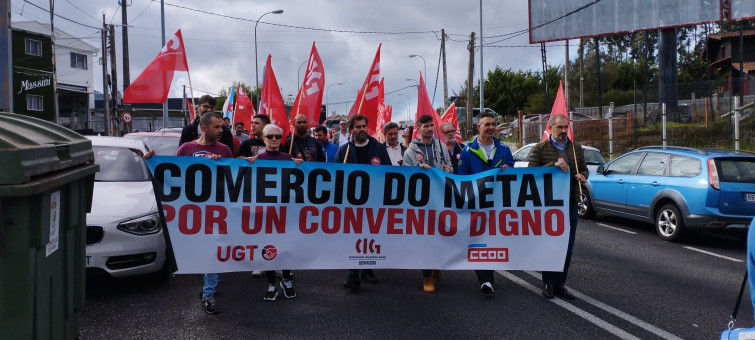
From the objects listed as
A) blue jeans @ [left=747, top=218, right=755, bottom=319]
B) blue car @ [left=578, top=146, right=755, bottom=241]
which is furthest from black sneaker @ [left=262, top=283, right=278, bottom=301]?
blue car @ [left=578, top=146, right=755, bottom=241]

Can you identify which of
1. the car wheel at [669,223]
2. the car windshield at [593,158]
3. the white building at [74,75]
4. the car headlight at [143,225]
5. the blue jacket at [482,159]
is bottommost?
the car wheel at [669,223]

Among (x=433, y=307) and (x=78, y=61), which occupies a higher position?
(x=78, y=61)

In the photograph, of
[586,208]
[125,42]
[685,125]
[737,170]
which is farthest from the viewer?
[125,42]

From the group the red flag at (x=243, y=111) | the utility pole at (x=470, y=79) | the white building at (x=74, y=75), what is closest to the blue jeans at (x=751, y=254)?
the red flag at (x=243, y=111)

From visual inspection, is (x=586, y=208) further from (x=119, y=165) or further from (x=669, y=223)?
(x=119, y=165)

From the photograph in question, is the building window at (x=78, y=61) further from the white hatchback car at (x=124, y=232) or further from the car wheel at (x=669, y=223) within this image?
the car wheel at (x=669, y=223)

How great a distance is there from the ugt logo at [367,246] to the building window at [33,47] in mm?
43678

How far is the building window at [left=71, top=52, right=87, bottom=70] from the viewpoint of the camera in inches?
1954

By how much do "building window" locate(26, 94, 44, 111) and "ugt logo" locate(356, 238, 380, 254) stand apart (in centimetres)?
4268

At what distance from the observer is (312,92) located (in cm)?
805

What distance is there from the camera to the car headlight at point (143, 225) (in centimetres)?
578

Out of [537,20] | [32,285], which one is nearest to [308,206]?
[32,285]

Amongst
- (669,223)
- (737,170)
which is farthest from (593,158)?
(737,170)

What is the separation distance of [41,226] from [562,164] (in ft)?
14.5
